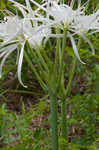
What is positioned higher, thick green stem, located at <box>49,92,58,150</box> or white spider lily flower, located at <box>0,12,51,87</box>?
white spider lily flower, located at <box>0,12,51,87</box>

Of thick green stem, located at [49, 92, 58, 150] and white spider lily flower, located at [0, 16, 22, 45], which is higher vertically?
white spider lily flower, located at [0, 16, 22, 45]

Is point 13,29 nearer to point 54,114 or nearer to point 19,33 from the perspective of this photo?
point 19,33

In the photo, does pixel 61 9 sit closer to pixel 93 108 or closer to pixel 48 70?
pixel 48 70

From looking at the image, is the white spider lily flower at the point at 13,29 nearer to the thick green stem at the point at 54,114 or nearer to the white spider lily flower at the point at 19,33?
the white spider lily flower at the point at 19,33

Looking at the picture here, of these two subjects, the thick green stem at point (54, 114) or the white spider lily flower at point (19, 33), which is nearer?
the white spider lily flower at point (19, 33)

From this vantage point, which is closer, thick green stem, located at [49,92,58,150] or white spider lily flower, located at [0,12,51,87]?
white spider lily flower, located at [0,12,51,87]

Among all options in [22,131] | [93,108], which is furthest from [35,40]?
[93,108]

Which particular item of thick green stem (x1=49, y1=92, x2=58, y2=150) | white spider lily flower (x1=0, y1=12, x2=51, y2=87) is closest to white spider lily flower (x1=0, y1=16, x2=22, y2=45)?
Result: white spider lily flower (x1=0, y1=12, x2=51, y2=87)

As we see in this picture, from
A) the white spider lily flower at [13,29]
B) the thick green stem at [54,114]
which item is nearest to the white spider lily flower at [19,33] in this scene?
the white spider lily flower at [13,29]

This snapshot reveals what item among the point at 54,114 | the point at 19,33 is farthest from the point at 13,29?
the point at 54,114

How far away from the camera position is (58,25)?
74 centimetres

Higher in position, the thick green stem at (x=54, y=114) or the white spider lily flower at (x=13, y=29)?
the white spider lily flower at (x=13, y=29)

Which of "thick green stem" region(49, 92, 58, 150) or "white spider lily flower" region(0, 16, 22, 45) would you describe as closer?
"white spider lily flower" region(0, 16, 22, 45)

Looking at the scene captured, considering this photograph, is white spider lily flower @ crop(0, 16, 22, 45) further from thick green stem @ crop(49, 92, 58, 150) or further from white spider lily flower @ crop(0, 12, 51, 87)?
thick green stem @ crop(49, 92, 58, 150)
